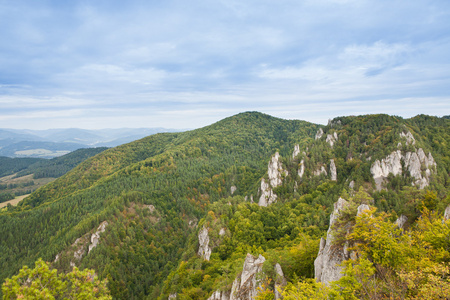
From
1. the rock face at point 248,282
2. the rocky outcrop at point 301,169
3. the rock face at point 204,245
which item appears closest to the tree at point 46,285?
the rock face at point 248,282

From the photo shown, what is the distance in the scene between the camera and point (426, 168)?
96750mm

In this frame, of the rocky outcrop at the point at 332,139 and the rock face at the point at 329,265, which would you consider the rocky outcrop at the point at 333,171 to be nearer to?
the rocky outcrop at the point at 332,139

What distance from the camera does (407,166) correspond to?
331ft

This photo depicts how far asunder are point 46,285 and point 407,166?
132259 mm

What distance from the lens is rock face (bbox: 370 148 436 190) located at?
9579cm

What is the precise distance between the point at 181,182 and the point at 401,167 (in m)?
145

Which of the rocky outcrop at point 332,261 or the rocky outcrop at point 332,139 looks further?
the rocky outcrop at point 332,139

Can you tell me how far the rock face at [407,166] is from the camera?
95.8 meters

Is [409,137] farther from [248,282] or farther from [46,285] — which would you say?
[46,285]

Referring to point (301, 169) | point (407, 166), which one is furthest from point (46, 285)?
point (407, 166)

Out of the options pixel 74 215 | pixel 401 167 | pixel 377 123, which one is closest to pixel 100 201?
pixel 74 215

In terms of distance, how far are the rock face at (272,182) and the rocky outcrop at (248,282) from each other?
82.8m

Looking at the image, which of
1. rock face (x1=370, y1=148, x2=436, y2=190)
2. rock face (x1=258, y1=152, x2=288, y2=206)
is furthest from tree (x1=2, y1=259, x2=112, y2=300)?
rock face (x1=370, y1=148, x2=436, y2=190)

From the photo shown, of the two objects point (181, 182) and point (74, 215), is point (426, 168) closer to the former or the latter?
point (181, 182)
